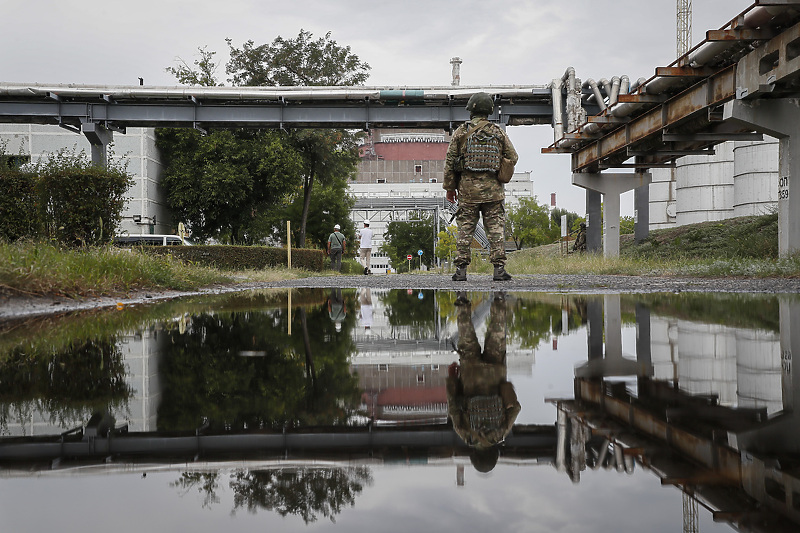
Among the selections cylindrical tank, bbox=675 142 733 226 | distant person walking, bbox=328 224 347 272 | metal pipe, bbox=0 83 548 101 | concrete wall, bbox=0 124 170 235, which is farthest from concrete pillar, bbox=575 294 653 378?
cylindrical tank, bbox=675 142 733 226

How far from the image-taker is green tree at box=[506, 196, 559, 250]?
82.2 m

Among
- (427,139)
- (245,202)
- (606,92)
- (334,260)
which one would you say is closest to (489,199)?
(334,260)

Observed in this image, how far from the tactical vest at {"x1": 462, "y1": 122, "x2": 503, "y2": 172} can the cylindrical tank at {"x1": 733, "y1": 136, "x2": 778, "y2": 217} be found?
107 ft

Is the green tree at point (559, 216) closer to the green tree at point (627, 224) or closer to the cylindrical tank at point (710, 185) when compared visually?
the green tree at point (627, 224)

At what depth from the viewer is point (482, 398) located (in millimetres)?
2137

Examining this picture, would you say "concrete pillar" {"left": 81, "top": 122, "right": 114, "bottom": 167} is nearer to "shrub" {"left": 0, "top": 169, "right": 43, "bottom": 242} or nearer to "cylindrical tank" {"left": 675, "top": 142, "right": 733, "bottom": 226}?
"shrub" {"left": 0, "top": 169, "right": 43, "bottom": 242}

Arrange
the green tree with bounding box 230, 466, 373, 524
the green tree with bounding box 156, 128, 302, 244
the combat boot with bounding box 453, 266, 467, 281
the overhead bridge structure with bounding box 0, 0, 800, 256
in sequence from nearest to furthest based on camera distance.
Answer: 1. the green tree with bounding box 230, 466, 373, 524
2. the combat boot with bounding box 453, 266, 467, 281
3. the overhead bridge structure with bounding box 0, 0, 800, 256
4. the green tree with bounding box 156, 128, 302, 244

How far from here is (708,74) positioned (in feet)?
49.9

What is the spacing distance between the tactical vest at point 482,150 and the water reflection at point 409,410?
620 centimetres

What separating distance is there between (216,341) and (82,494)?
258 centimetres

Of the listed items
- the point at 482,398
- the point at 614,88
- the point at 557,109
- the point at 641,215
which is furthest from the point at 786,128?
the point at 641,215

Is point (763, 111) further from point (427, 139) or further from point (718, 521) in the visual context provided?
point (427, 139)

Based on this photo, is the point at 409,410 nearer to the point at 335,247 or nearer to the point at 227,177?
the point at 335,247

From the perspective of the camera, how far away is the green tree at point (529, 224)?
270 ft
